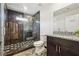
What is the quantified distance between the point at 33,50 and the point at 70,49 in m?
0.67

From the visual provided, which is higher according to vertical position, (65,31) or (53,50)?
(65,31)

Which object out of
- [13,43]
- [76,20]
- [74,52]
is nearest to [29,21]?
[13,43]

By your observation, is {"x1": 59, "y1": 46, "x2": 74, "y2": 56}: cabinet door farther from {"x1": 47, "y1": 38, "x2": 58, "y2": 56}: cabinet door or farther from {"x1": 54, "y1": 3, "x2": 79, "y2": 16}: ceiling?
{"x1": 54, "y1": 3, "x2": 79, "y2": 16}: ceiling

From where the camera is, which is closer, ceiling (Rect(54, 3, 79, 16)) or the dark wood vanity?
the dark wood vanity

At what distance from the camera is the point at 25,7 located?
1.78 m

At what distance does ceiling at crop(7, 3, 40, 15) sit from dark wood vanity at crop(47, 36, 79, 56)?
0.59 meters

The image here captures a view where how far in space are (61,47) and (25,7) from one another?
38.5 inches

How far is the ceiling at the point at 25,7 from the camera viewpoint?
5.72ft

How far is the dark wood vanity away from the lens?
151 cm

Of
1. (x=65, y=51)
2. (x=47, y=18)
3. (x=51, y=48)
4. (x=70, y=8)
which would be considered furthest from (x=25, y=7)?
(x=65, y=51)

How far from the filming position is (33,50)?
1.81 m

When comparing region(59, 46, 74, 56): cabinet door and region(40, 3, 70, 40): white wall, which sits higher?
region(40, 3, 70, 40): white wall

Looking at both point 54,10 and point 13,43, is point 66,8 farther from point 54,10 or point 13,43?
point 13,43

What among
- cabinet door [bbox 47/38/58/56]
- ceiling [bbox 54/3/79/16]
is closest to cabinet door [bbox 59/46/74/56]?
cabinet door [bbox 47/38/58/56]
